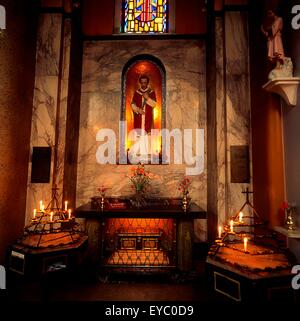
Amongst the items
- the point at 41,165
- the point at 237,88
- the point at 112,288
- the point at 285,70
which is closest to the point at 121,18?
the point at 237,88

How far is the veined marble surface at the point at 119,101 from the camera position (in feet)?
A: 19.8

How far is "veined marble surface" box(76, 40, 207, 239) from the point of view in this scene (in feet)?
19.8

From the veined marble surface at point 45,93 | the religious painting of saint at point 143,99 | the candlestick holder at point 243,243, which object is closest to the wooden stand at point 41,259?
the veined marble surface at point 45,93

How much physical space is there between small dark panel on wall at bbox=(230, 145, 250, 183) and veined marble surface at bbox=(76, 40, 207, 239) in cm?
107

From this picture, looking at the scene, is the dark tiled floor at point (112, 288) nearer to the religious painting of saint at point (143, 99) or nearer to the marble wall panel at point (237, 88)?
the marble wall panel at point (237, 88)

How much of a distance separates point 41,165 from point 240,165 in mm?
4043

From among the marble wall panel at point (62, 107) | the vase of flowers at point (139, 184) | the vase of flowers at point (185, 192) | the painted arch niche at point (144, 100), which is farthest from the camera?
the painted arch niche at point (144, 100)

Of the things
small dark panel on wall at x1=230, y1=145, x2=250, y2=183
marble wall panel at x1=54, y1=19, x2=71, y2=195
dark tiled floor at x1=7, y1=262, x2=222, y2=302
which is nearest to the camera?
dark tiled floor at x1=7, y1=262, x2=222, y2=302

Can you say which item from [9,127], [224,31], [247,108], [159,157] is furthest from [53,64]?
[247,108]

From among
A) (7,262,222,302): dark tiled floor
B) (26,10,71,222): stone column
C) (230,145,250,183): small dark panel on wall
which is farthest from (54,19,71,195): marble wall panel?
(230,145,250,183): small dark panel on wall

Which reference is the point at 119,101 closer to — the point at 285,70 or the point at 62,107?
the point at 62,107

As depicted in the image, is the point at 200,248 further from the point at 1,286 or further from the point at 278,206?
the point at 1,286

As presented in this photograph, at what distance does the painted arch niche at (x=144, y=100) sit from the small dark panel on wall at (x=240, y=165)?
6.05 ft

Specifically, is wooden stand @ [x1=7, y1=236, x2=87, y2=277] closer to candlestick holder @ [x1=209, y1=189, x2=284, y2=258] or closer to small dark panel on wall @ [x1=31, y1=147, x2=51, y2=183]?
small dark panel on wall @ [x1=31, y1=147, x2=51, y2=183]
